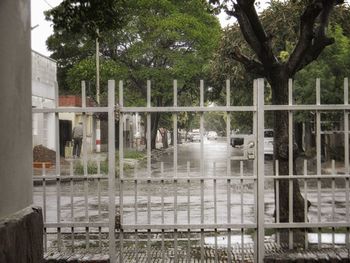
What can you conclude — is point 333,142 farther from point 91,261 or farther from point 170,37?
point 91,261

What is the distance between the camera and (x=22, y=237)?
3842 millimetres

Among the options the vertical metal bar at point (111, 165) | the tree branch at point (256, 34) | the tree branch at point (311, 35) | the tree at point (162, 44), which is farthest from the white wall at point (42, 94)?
the vertical metal bar at point (111, 165)

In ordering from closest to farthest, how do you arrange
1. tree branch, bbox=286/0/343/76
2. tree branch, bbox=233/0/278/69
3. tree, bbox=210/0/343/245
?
tree branch, bbox=286/0/343/76 < tree, bbox=210/0/343/245 < tree branch, bbox=233/0/278/69

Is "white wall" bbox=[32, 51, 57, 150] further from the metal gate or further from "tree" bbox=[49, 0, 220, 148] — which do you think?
the metal gate

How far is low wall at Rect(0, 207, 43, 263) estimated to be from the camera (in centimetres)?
348

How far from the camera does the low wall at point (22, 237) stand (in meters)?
3.48

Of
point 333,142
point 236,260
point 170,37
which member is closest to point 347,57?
point 333,142

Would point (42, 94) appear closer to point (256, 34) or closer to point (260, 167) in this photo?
point (256, 34)

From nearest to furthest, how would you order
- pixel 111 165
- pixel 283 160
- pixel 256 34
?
pixel 111 165
pixel 283 160
pixel 256 34

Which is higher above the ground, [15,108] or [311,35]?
[311,35]

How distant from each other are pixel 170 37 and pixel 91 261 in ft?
96.2

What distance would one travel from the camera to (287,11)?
71.4 feet

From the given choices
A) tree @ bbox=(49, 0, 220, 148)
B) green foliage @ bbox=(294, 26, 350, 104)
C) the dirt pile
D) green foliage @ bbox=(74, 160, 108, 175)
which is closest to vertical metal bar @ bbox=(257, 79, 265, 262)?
green foliage @ bbox=(74, 160, 108, 175)

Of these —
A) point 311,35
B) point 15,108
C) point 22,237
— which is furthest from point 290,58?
point 22,237
